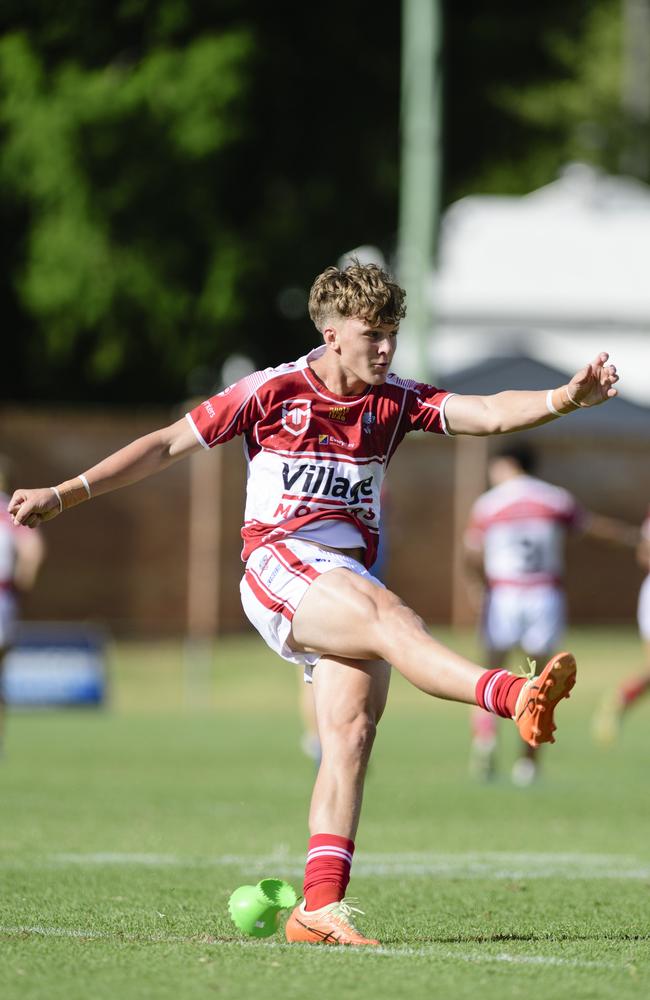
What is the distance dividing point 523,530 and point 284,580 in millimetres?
7777

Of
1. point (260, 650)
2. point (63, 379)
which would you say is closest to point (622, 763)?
point (260, 650)

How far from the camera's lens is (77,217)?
27.3 metres

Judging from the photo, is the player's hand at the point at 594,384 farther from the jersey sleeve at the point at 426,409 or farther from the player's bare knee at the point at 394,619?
the player's bare knee at the point at 394,619

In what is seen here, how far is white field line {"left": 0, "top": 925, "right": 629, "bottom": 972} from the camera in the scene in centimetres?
575

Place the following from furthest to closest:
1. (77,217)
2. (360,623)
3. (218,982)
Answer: (77,217), (360,623), (218,982)

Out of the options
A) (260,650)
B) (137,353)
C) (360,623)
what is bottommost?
(260,650)

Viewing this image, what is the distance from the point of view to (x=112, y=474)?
249 inches

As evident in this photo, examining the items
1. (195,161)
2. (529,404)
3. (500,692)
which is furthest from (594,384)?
(195,161)

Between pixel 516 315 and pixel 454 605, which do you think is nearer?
pixel 454 605

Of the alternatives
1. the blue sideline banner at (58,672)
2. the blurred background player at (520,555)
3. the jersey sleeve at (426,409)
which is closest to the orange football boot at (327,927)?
the jersey sleeve at (426,409)

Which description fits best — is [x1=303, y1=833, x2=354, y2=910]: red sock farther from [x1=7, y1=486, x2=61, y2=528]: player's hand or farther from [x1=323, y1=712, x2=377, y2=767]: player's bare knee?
[x1=7, y1=486, x2=61, y2=528]: player's hand

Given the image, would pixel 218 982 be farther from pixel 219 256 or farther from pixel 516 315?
pixel 516 315

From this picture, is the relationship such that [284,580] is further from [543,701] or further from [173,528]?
[173,528]

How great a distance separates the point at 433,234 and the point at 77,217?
586cm
